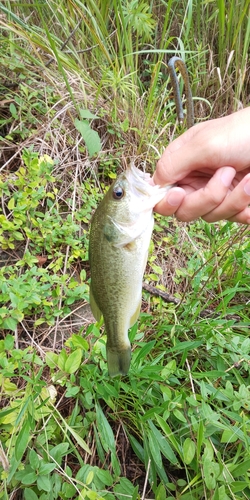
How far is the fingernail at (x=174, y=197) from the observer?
1.42 m

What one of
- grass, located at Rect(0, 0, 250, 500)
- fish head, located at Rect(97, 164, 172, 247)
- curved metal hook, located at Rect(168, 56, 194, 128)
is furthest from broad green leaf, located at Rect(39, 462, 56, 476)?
curved metal hook, located at Rect(168, 56, 194, 128)

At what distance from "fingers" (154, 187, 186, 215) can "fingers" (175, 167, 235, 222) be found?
53 millimetres

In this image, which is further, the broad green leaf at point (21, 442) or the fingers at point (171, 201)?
the fingers at point (171, 201)

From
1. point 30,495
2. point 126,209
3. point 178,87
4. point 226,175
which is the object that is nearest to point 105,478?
point 30,495

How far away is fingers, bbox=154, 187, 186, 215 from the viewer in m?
1.42

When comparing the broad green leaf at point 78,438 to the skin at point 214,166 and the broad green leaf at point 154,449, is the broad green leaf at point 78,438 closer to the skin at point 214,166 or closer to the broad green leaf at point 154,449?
the broad green leaf at point 154,449

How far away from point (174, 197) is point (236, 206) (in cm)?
26

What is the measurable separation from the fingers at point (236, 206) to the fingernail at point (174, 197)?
18cm

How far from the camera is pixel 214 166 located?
1.45 m

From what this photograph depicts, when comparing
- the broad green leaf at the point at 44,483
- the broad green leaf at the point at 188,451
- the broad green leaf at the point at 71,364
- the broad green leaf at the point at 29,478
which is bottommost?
the broad green leaf at the point at 188,451

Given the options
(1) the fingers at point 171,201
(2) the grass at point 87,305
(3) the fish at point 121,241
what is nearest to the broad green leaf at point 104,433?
(2) the grass at point 87,305

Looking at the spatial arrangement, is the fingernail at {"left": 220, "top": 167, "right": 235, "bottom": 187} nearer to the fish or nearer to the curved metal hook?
the fish

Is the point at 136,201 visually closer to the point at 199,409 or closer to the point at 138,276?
the point at 138,276

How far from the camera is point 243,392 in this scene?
60.8 inches
